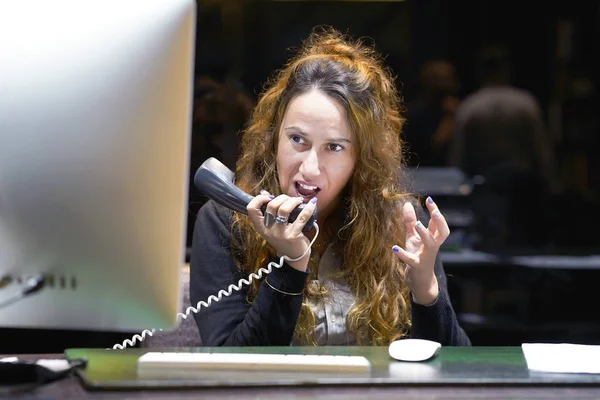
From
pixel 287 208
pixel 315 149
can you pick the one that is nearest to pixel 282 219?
pixel 287 208

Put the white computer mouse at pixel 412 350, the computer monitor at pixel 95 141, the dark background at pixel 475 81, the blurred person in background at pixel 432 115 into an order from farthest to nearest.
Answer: the blurred person in background at pixel 432 115 → the dark background at pixel 475 81 → the white computer mouse at pixel 412 350 → the computer monitor at pixel 95 141

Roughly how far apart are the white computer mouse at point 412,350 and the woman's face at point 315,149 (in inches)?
21.1

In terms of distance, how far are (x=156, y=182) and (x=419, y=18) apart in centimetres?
245

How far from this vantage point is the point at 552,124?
3.64 metres

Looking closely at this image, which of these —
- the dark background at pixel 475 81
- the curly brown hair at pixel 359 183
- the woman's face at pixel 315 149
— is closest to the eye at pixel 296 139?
the woman's face at pixel 315 149

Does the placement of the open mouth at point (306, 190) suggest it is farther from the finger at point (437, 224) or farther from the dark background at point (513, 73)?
the dark background at point (513, 73)

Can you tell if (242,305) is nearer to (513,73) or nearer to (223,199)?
(223,199)

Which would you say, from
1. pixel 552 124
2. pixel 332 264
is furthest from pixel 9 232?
pixel 552 124

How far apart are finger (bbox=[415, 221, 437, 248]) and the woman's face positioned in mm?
261

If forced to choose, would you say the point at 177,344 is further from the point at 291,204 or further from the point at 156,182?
the point at 156,182

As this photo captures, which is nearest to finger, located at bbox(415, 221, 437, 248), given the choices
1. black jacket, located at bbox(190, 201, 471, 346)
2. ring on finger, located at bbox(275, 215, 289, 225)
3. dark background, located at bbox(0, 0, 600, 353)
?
black jacket, located at bbox(190, 201, 471, 346)

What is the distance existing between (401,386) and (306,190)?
2.42ft

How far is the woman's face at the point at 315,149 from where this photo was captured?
79.7 inches

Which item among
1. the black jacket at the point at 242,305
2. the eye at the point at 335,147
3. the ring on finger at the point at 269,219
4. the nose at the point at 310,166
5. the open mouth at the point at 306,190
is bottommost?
the black jacket at the point at 242,305
